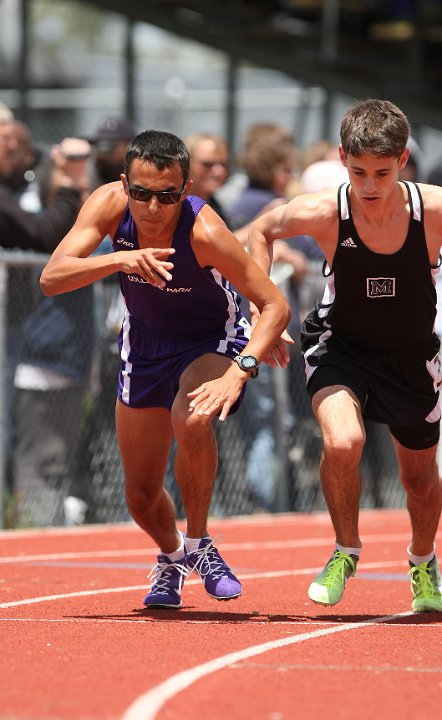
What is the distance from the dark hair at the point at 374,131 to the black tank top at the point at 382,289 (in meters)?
0.32

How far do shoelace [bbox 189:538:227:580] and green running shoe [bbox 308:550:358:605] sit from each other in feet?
1.52

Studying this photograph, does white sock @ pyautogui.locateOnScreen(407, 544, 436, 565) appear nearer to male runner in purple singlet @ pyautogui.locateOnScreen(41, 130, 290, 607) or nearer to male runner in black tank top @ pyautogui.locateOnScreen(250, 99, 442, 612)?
male runner in black tank top @ pyautogui.locateOnScreen(250, 99, 442, 612)

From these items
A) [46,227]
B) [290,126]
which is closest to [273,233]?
[46,227]

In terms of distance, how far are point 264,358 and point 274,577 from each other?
2418mm

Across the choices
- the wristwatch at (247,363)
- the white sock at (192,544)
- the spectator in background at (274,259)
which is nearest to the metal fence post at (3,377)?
the spectator in background at (274,259)

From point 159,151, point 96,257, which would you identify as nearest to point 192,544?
point 96,257

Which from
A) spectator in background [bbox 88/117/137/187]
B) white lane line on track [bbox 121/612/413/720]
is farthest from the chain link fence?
white lane line on track [bbox 121/612/413/720]

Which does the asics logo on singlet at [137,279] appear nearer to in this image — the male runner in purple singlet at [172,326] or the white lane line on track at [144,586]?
the male runner in purple singlet at [172,326]

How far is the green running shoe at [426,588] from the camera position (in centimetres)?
733

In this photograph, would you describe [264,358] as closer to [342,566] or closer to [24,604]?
[342,566]

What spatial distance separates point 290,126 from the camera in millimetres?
18297

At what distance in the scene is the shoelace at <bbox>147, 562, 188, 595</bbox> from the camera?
7.44 m

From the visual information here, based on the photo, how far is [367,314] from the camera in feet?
23.0

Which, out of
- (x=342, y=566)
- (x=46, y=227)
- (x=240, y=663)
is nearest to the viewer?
(x=240, y=663)
